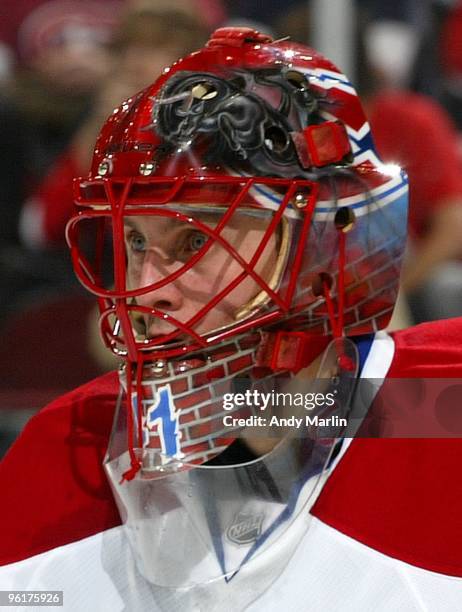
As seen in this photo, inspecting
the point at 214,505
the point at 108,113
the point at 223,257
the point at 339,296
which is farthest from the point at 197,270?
the point at 108,113

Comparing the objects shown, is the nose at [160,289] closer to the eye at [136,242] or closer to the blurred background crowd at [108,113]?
the eye at [136,242]

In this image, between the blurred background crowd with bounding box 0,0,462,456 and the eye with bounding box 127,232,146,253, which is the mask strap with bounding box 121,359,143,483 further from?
the blurred background crowd with bounding box 0,0,462,456

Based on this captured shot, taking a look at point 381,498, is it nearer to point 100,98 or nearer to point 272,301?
point 272,301

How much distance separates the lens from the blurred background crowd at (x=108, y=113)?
2764 mm

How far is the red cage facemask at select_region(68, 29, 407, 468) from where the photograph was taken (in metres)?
→ 1.39

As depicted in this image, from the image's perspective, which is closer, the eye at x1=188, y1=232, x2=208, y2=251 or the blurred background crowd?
the eye at x1=188, y1=232, x2=208, y2=251

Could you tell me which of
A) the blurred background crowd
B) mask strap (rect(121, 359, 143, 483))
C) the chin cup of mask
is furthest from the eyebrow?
the blurred background crowd

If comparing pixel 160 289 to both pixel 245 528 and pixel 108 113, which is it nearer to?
pixel 245 528

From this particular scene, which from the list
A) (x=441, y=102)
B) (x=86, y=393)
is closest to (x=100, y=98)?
(x=441, y=102)

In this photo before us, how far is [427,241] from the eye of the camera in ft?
9.08

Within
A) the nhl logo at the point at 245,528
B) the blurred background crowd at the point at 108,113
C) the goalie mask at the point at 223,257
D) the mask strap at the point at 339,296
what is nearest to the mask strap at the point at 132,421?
the goalie mask at the point at 223,257

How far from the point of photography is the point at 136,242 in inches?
58.4

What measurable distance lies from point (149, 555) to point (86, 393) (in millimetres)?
288

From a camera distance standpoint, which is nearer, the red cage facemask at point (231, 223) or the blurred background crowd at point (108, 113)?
the red cage facemask at point (231, 223)
